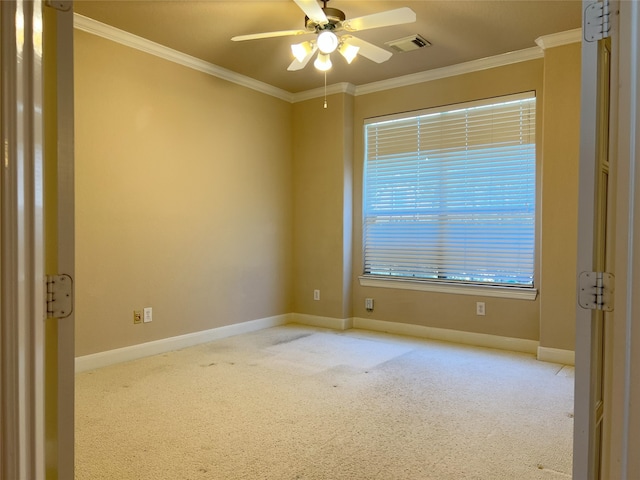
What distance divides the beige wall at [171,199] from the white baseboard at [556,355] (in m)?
2.70

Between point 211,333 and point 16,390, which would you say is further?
point 211,333

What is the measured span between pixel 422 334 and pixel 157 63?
3.52 m

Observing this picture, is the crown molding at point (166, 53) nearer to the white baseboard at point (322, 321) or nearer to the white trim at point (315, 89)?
the white trim at point (315, 89)

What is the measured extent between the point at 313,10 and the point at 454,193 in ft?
7.79

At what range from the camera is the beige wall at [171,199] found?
3.45m

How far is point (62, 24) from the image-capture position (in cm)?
101

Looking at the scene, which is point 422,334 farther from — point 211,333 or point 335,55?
point 335,55

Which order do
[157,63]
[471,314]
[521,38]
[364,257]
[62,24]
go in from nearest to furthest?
[62,24], [521,38], [157,63], [471,314], [364,257]

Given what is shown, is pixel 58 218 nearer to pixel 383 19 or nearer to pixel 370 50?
pixel 383 19

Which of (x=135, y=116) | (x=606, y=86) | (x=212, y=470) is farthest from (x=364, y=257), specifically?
(x=606, y=86)

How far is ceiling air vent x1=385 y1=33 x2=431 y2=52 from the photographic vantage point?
11.9 ft

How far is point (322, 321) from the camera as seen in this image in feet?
16.6

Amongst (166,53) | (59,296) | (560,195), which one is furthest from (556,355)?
(166,53)

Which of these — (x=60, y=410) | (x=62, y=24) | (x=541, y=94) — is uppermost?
(x=541, y=94)
